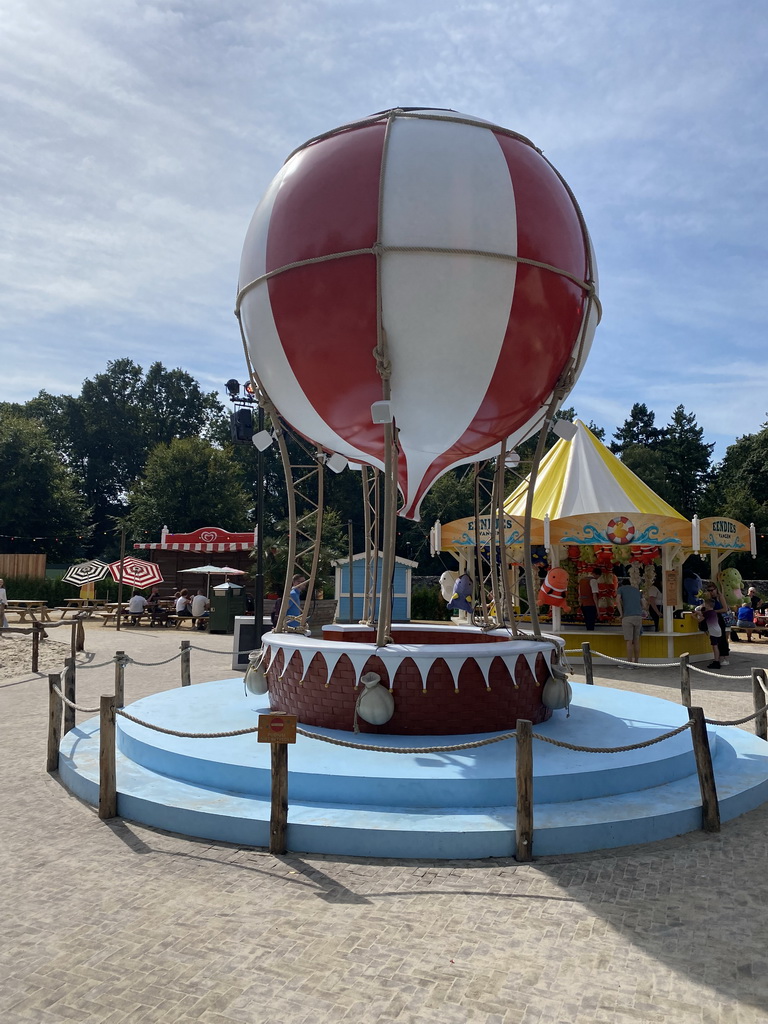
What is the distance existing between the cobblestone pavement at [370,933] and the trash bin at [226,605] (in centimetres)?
1756

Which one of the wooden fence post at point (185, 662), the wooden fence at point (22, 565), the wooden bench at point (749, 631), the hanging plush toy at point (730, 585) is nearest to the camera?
A: the wooden fence post at point (185, 662)

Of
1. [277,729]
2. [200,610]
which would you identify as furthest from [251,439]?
[200,610]

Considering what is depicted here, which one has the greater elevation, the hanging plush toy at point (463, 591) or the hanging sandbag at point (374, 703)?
the hanging plush toy at point (463, 591)

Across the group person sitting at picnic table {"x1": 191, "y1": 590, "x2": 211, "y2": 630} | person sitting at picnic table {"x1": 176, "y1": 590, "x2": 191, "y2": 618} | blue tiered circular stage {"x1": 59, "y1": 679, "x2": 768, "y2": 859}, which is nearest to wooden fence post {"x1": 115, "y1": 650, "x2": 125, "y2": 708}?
blue tiered circular stage {"x1": 59, "y1": 679, "x2": 768, "y2": 859}

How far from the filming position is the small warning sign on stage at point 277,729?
541 centimetres

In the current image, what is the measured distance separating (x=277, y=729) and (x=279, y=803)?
50 cm

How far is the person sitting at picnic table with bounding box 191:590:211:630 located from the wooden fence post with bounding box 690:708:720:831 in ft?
68.6

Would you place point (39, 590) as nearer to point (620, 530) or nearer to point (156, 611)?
point (156, 611)

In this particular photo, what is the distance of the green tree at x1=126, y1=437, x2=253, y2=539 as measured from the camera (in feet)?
142

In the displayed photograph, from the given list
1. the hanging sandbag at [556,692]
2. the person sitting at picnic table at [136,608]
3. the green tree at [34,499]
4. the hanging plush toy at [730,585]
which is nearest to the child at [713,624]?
the hanging plush toy at [730,585]

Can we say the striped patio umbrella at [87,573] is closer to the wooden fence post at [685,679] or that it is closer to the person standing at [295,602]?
the person standing at [295,602]

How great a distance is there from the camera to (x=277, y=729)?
5453mm

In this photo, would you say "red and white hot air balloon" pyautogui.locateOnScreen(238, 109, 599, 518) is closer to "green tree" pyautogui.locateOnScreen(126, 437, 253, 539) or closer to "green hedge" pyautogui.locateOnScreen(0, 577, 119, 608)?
"green hedge" pyautogui.locateOnScreen(0, 577, 119, 608)

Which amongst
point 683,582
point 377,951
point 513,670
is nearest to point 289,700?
point 513,670
